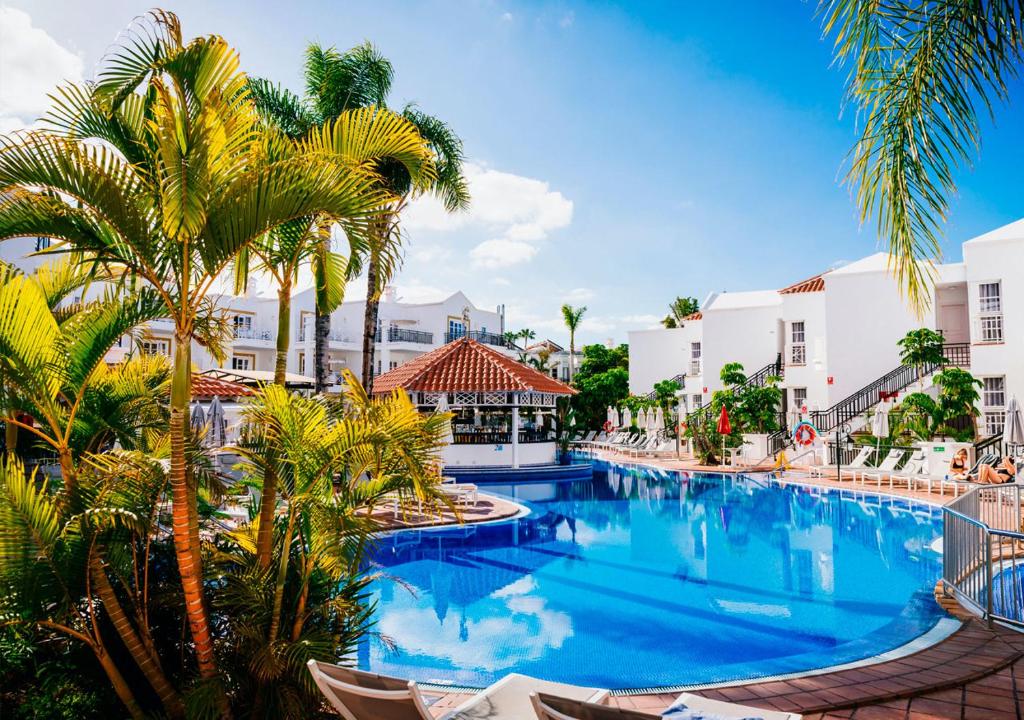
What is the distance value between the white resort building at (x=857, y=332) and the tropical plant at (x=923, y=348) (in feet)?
3.27

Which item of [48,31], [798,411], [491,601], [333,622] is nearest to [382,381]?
[798,411]

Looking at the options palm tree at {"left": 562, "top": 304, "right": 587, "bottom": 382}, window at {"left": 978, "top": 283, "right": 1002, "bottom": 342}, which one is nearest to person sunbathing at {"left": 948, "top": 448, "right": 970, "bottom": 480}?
window at {"left": 978, "top": 283, "right": 1002, "bottom": 342}

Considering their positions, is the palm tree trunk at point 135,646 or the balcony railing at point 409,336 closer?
the palm tree trunk at point 135,646

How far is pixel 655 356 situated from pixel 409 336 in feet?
52.4

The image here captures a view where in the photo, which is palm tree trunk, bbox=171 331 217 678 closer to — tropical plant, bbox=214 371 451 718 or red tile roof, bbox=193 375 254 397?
tropical plant, bbox=214 371 451 718

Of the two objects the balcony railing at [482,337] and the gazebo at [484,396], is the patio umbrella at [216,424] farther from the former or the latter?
the balcony railing at [482,337]

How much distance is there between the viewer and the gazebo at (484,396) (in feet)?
77.7

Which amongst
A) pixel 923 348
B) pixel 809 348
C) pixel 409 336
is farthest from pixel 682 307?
pixel 923 348

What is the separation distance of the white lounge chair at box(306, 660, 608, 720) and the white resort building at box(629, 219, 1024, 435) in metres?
15.8

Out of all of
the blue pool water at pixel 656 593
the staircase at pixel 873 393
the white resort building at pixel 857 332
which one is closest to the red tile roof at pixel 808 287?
the white resort building at pixel 857 332

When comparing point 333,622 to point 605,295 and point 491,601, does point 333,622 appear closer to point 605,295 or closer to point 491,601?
point 491,601

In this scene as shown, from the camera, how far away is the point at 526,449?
2425cm

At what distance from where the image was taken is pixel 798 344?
28156 millimetres

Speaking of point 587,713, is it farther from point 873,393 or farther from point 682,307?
point 682,307
